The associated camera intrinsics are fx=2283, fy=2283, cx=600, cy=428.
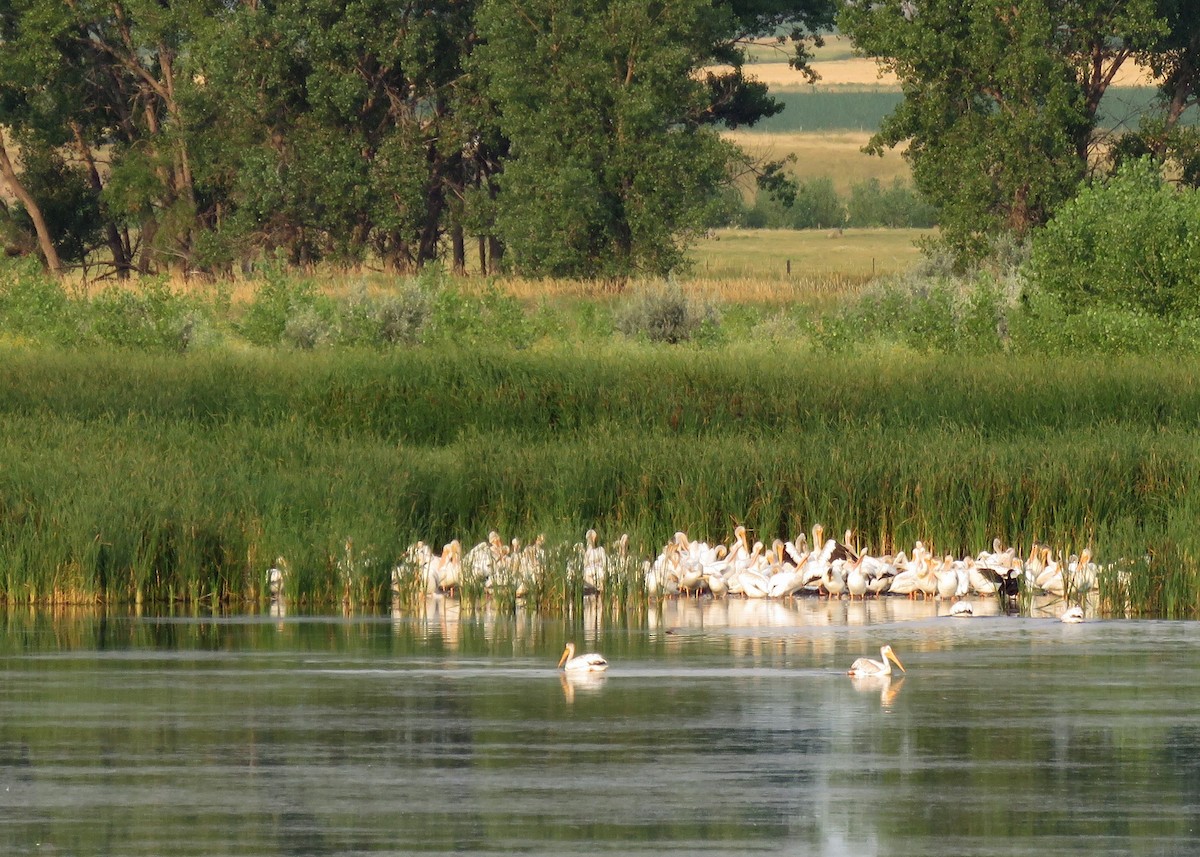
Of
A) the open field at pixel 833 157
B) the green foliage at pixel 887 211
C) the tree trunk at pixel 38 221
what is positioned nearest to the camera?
the tree trunk at pixel 38 221

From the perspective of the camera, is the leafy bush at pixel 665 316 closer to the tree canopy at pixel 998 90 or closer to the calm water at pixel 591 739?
the tree canopy at pixel 998 90

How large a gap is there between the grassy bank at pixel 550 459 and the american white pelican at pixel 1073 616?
2.09 ft

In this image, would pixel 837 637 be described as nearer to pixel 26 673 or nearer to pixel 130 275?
pixel 26 673

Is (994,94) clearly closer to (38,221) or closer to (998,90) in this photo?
(998,90)

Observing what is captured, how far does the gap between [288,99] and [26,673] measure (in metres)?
43.5

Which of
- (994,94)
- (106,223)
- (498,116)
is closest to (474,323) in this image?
(994,94)

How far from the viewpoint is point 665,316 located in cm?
3988

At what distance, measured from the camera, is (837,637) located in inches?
573

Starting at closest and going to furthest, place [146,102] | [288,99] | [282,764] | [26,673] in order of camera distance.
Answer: [282,764] → [26,673] → [288,99] → [146,102]

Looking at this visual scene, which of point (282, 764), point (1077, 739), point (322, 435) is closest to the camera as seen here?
point (282, 764)

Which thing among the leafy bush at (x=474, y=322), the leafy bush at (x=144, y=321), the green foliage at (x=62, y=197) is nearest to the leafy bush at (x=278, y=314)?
the leafy bush at (x=144, y=321)

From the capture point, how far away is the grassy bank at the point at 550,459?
16188 mm

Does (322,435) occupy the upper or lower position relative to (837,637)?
upper

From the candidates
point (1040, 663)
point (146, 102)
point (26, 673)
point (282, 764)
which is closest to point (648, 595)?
point (1040, 663)
